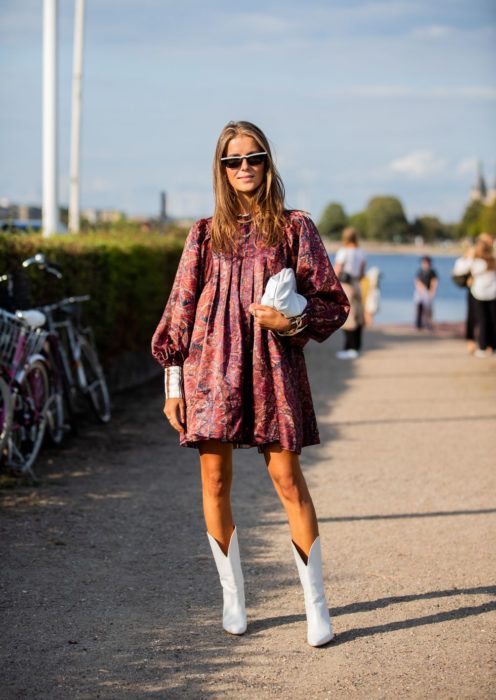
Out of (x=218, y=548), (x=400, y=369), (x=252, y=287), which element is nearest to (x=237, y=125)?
(x=252, y=287)

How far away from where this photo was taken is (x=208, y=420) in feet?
15.3

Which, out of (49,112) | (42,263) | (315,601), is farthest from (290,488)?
(49,112)

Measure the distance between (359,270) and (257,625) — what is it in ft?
43.1

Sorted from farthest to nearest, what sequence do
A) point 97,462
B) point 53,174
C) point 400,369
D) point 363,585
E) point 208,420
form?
point 400,369
point 53,174
point 97,462
point 363,585
point 208,420

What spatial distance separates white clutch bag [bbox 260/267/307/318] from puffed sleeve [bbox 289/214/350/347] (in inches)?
4.5

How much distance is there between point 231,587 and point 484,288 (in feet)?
44.5

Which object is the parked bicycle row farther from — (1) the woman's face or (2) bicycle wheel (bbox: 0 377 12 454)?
(1) the woman's face

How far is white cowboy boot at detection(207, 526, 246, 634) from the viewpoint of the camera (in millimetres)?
4941

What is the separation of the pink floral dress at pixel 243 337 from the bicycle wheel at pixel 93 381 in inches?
216

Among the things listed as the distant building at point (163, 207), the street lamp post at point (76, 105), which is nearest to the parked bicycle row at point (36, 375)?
the distant building at point (163, 207)

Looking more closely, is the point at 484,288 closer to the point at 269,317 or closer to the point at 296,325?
the point at 296,325

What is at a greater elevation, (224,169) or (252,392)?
(224,169)

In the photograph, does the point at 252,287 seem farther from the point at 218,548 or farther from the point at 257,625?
the point at 257,625

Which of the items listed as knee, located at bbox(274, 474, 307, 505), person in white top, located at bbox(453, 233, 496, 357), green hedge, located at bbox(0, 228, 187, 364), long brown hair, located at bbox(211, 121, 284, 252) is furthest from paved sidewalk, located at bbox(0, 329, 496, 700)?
person in white top, located at bbox(453, 233, 496, 357)
